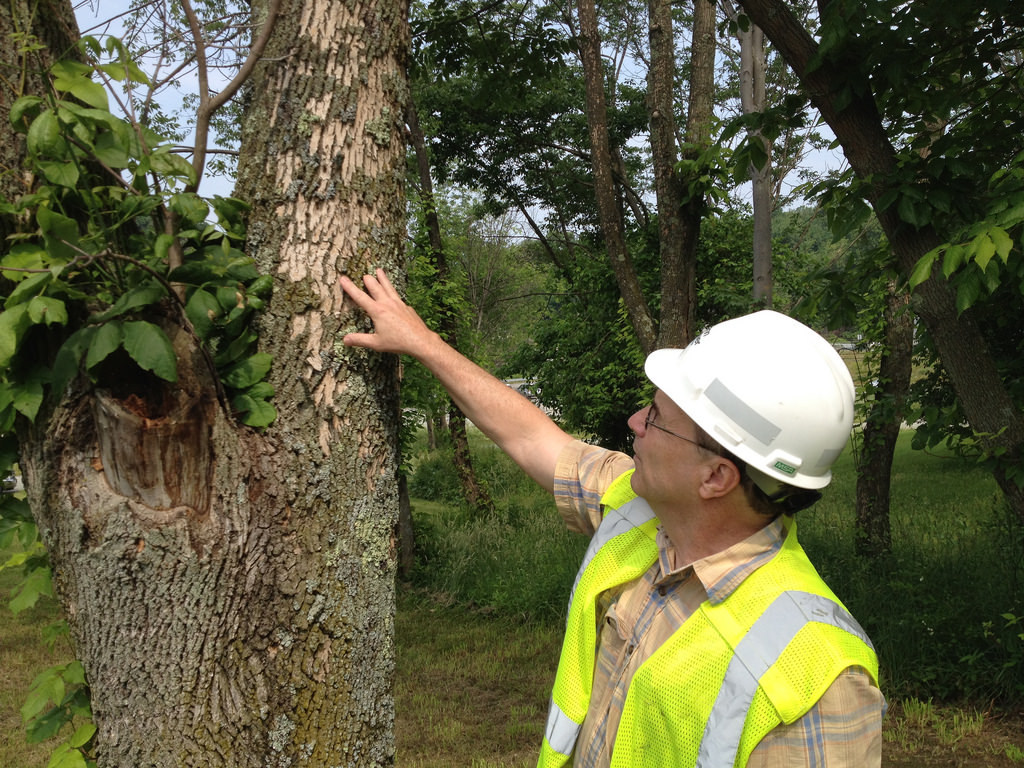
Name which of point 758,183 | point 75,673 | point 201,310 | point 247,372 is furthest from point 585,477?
point 758,183

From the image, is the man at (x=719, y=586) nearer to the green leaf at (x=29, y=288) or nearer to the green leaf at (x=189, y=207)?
the green leaf at (x=189, y=207)

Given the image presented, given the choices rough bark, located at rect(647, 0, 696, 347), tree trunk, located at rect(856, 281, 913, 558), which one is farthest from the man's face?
tree trunk, located at rect(856, 281, 913, 558)

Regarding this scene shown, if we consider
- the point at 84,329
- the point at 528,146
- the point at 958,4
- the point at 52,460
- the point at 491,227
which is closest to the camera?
the point at 84,329

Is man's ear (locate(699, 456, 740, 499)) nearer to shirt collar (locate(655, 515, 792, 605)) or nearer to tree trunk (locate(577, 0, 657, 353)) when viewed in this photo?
shirt collar (locate(655, 515, 792, 605))

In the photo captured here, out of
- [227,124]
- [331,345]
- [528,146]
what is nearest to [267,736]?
[331,345]

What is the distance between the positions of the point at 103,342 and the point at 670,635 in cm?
132

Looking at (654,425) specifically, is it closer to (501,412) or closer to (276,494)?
(501,412)

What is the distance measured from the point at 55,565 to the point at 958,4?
3.96 meters

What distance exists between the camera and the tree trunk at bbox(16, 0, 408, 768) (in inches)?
71.0

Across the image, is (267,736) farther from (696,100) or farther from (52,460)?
(696,100)

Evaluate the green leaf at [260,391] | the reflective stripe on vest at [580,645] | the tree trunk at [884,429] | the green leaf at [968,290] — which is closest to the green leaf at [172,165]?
→ the green leaf at [260,391]

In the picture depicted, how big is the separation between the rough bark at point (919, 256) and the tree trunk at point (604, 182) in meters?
2.56

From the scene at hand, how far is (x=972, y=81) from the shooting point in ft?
13.9

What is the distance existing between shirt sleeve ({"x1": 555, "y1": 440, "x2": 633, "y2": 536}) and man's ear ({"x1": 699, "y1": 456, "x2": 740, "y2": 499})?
1.46 feet
